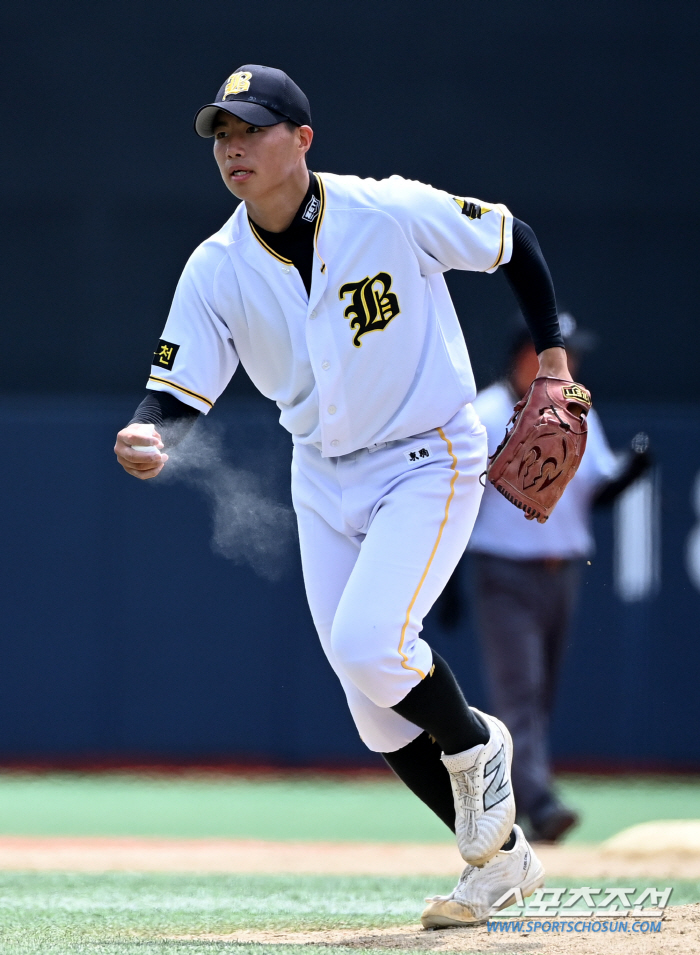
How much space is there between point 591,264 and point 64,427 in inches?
105

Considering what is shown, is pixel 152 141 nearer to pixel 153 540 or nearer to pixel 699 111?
pixel 153 540

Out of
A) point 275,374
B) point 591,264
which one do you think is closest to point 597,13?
point 591,264

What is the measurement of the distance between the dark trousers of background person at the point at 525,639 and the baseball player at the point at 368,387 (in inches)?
72.4

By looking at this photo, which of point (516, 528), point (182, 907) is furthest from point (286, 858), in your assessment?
point (516, 528)

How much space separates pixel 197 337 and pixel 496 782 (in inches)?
46.0

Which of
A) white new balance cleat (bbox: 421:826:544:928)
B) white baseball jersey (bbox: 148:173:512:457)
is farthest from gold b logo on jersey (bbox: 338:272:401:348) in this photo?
white new balance cleat (bbox: 421:826:544:928)

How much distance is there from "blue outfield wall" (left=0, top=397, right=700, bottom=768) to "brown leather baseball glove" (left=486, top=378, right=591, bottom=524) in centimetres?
346

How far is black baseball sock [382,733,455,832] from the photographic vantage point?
3330mm

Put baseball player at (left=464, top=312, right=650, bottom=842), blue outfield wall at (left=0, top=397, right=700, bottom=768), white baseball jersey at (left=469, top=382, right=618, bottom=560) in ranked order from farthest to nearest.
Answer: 1. blue outfield wall at (left=0, top=397, right=700, bottom=768)
2. white baseball jersey at (left=469, top=382, right=618, bottom=560)
3. baseball player at (left=464, top=312, right=650, bottom=842)

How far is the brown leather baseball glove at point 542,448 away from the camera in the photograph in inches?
131

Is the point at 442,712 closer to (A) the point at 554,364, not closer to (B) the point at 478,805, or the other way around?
(B) the point at 478,805

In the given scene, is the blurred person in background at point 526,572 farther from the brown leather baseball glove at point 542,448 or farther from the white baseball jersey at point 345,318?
the white baseball jersey at point 345,318

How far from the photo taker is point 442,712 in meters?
3.17

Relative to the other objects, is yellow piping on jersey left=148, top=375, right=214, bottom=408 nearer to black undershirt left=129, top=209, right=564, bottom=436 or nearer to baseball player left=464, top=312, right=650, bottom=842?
black undershirt left=129, top=209, right=564, bottom=436
